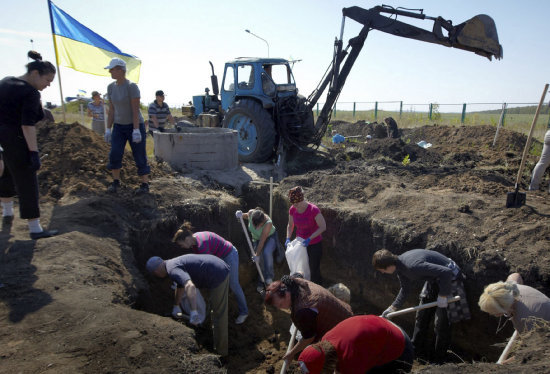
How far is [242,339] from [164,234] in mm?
1853

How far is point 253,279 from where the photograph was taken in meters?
6.27

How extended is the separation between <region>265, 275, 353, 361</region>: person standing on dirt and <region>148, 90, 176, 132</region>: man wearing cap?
18.9ft

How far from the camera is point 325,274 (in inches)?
237

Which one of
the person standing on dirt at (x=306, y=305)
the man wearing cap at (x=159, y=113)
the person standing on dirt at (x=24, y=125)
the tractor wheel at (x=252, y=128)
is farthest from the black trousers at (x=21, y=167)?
the tractor wheel at (x=252, y=128)

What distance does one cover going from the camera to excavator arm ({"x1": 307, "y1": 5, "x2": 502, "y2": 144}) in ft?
23.8

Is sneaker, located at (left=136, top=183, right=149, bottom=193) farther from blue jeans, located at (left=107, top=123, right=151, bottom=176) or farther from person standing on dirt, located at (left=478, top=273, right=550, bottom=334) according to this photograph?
person standing on dirt, located at (left=478, top=273, right=550, bottom=334)

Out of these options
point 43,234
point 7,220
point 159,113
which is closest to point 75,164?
point 7,220

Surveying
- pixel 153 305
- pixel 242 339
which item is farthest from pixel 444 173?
pixel 153 305

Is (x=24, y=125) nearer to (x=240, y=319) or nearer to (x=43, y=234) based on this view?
(x=43, y=234)

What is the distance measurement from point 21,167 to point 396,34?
7.54 meters

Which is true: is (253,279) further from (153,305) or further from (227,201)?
(153,305)

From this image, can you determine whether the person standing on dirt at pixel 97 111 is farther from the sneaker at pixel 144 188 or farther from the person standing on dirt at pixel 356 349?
the person standing on dirt at pixel 356 349

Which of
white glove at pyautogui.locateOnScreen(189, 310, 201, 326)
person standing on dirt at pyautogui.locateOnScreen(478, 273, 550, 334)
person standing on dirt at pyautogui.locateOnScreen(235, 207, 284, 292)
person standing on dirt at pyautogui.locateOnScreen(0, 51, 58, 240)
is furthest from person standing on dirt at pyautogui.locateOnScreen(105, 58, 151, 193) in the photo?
person standing on dirt at pyautogui.locateOnScreen(478, 273, 550, 334)

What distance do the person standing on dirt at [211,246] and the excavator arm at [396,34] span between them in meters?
4.86
